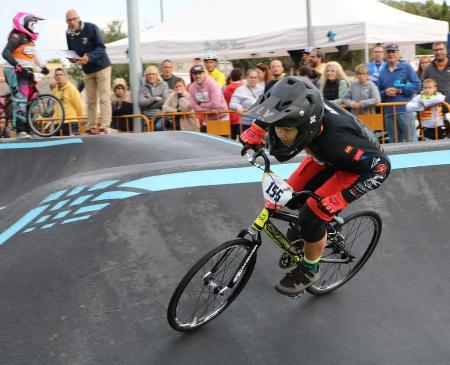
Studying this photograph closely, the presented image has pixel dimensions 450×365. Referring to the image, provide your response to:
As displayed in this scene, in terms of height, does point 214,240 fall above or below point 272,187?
below

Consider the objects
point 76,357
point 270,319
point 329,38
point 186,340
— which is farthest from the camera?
point 329,38

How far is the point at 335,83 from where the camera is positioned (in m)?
10.1

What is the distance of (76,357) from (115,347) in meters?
0.24

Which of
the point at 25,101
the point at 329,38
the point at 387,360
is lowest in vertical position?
the point at 387,360

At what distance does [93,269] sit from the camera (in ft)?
15.0

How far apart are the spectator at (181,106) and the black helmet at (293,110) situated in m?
6.85

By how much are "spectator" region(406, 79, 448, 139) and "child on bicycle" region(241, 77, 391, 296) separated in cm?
551

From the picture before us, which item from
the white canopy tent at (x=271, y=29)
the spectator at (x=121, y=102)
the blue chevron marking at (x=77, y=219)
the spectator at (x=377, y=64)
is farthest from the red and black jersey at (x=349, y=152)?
the white canopy tent at (x=271, y=29)

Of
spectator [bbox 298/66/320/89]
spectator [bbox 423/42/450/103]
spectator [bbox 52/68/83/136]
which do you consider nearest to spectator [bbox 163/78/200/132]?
spectator [bbox 52/68/83/136]

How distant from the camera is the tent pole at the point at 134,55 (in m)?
11.2

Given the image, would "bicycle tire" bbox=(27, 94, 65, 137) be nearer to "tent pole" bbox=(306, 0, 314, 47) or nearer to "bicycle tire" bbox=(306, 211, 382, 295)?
"bicycle tire" bbox=(306, 211, 382, 295)

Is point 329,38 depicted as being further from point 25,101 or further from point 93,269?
point 93,269

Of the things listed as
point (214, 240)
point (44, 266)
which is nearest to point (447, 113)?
point (214, 240)

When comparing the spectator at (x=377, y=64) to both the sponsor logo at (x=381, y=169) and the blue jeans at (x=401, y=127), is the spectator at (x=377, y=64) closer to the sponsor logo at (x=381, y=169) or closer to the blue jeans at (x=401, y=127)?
the blue jeans at (x=401, y=127)
